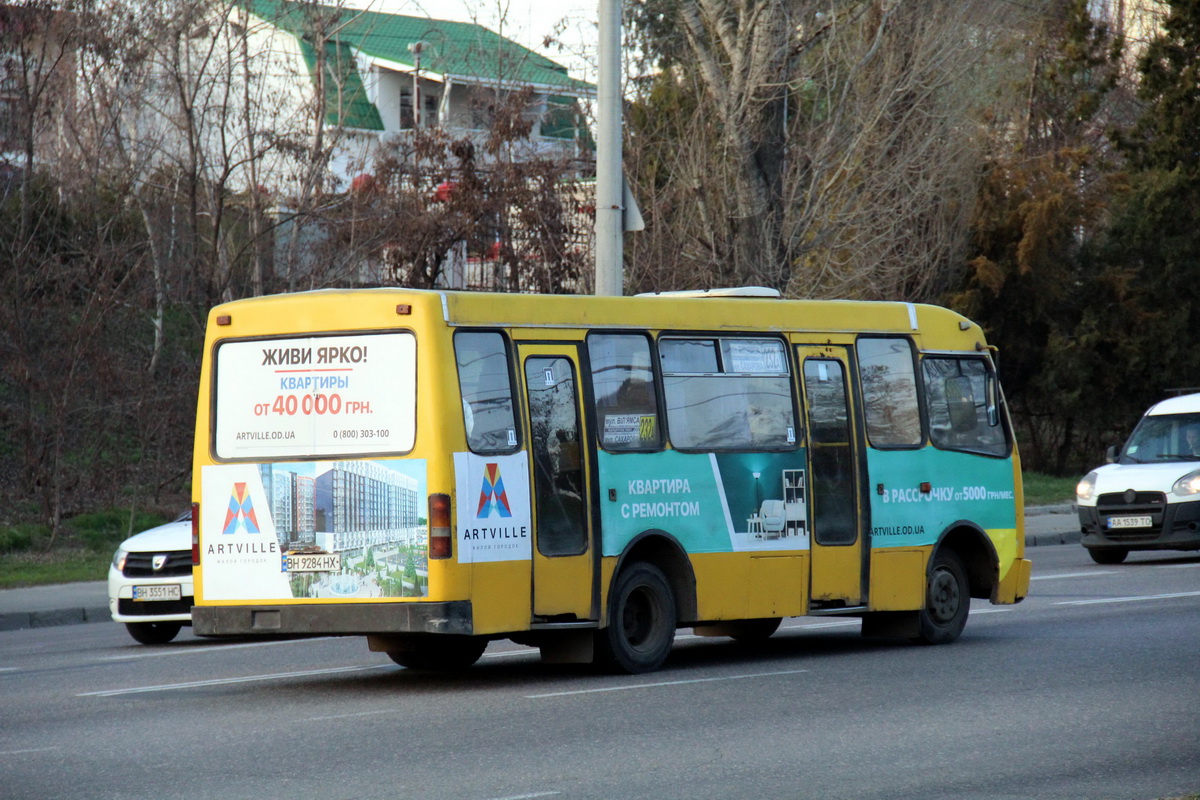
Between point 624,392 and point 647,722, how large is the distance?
3.00 meters

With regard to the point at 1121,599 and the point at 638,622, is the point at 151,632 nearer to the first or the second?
the point at 638,622

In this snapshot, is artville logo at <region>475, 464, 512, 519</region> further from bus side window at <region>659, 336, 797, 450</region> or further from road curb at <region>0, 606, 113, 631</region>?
road curb at <region>0, 606, 113, 631</region>

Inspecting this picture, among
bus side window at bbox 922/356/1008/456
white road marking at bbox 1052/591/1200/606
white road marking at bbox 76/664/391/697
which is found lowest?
white road marking at bbox 1052/591/1200/606

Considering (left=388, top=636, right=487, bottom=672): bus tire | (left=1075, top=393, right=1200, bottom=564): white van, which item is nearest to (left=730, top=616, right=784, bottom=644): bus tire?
(left=388, top=636, right=487, bottom=672): bus tire

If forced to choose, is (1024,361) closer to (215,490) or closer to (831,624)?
(831,624)

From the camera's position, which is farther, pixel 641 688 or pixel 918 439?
pixel 918 439

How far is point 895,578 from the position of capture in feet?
43.1

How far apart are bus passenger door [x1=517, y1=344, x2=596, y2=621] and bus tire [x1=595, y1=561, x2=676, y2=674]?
27 centimetres

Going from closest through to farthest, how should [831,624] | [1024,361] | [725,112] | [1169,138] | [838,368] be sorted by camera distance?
[838,368]
[831,624]
[725,112]
[1169,138]
[1024,361]

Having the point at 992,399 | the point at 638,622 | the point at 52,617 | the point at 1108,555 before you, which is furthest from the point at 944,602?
the point at 52,617

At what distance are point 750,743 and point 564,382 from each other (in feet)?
11.2

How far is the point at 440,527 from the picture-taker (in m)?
10.3

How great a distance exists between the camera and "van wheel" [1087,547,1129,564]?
21.6m

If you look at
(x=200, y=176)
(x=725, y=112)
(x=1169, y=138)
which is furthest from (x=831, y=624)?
(x=1169, y=138)
